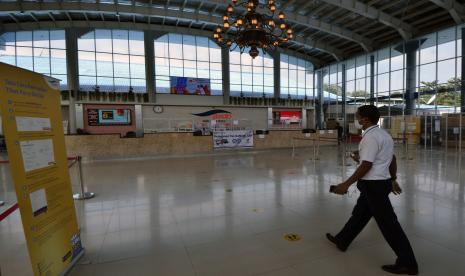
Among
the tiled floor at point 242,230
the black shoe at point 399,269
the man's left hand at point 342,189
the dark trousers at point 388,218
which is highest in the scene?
the man's left hand at point 342,189

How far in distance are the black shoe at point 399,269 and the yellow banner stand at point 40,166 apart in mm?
2841

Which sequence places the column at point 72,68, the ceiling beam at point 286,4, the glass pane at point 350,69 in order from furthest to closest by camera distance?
the glass pane at point 350,69 < the column at point 72,68 < the ceiling beam at point 286,4

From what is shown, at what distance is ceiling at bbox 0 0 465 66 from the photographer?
44.8ft

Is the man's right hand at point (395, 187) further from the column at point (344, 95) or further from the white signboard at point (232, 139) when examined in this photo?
the column at point (344, 95)

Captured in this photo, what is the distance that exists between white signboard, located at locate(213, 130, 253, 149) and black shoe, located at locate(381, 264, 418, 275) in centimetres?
1007

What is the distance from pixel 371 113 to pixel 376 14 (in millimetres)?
15600

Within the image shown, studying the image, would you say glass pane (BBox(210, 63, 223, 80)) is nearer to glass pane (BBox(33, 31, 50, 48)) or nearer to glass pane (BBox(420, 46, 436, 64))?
glass pane (BBox(33, 31, 50, 48))

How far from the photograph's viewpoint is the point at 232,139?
12297 mm

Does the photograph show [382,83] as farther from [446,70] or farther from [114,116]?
[114,116]

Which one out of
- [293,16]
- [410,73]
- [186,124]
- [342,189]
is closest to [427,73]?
[410,73]

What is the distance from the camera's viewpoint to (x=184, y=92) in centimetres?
1845

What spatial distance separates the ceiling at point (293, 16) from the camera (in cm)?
1366

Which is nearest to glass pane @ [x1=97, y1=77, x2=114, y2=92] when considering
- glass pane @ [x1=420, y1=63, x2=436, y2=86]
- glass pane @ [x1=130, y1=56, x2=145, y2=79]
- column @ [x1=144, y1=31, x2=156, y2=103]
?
glass pane @ [x1=130, y1=56, x2=145, y2=79]

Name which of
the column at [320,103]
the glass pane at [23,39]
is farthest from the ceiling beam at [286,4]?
the glass pane at [23,39]
